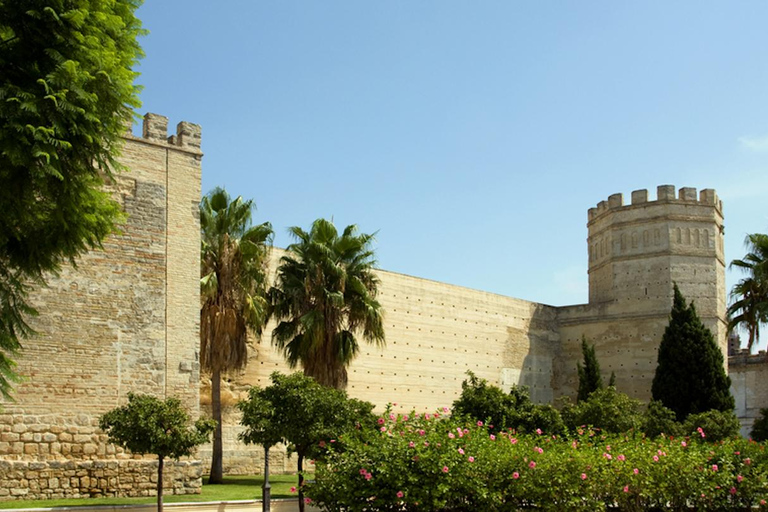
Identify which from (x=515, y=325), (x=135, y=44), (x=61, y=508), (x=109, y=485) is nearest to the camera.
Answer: (x=135, y=44)

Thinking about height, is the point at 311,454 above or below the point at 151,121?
below

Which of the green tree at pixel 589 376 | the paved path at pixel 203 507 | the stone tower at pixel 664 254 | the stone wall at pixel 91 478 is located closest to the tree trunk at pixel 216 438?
the stone wall at pixel 91 478

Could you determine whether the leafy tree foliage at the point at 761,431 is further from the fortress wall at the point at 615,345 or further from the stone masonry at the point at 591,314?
the stone masonry at the point at 591,314

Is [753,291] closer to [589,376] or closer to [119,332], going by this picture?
[589,376]

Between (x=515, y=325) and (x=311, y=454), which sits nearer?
(x=311, y=454)

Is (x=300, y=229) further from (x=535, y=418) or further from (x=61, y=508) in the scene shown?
(x=61, y=508)

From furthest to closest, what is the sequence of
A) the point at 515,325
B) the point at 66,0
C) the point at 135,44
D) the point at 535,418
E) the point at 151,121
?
the point at 515,325
the point at 535,418
the point at 151,121
the point at 135,44
the point at 66,0

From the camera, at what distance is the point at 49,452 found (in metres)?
15.9

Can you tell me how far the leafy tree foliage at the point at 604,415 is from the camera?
876 inches

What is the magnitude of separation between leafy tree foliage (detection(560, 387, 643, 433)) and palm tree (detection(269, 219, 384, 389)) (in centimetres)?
538

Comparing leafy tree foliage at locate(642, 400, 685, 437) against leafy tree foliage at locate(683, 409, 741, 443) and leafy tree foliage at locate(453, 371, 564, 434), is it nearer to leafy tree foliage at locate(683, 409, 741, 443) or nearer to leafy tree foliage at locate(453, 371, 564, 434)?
leafy tree foliage at locate(683, 409, 741, 443)

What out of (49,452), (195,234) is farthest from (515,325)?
(49,452)

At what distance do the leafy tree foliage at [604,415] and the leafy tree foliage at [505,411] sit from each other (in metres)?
2.11

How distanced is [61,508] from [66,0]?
25.2ft
